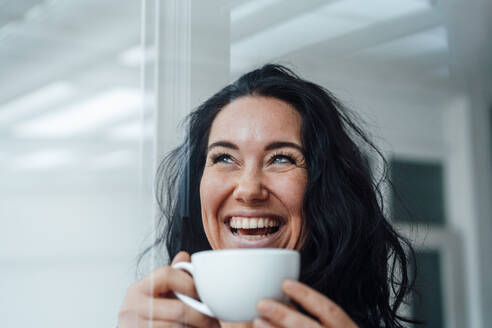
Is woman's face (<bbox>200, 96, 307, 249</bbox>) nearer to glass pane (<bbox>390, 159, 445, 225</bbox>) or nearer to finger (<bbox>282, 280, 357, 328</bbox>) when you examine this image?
finger (<bbox>282, 280, 357, 328</bbox>)

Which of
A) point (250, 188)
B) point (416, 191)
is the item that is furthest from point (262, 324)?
point (416, 191)

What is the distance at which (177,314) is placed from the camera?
0.40m

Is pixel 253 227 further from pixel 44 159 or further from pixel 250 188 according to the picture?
pixel 44 159

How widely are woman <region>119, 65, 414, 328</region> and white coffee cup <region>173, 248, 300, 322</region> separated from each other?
10 mm

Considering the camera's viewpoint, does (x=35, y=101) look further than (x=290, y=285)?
Yes

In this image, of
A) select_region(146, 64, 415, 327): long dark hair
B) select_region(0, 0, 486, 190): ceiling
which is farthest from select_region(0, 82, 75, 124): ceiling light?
select_region(146, 64, 415, 327): long dark hair

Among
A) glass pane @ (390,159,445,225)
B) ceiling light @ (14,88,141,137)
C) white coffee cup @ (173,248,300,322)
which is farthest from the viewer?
glass pane @ (390,159,445,225)

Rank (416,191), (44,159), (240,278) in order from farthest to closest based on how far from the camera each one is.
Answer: (416,191)
(44,159)
(240,278)

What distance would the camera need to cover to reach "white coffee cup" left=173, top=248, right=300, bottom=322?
35 centimetres

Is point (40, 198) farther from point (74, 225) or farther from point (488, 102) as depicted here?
point (488, 102)

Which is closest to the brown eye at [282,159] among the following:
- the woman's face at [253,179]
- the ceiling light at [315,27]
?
the woman's face at [253,179]

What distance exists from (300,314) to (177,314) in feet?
0.30

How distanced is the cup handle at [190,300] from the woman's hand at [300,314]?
0.11ft

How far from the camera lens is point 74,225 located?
1.42ft
